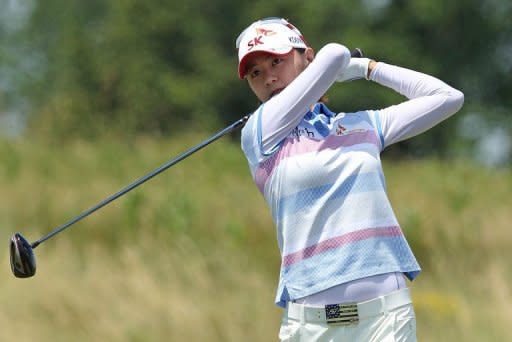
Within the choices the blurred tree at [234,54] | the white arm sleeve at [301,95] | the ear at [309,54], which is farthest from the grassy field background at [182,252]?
the blurred tree at [234,54]

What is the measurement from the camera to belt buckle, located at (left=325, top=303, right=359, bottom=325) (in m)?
2.65

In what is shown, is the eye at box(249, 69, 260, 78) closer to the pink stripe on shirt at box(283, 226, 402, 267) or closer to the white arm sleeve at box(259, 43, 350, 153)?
the white arm sleeve at box(259, 43, 350, 153)

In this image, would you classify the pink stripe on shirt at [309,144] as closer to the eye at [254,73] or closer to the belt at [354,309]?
the eye at [254,73]

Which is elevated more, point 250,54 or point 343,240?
point 250,54

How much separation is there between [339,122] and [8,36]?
139 ft

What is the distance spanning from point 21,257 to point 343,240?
116 centimetres

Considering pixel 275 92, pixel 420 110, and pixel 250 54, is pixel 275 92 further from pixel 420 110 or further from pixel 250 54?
pixel 420 110

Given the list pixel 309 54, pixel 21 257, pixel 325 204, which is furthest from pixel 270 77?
pixel 21 257

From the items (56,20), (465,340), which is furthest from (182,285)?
(56,20)

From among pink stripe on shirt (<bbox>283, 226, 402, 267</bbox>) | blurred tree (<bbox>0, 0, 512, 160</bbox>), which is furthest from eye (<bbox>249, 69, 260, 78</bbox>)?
blurred tree (<bbox>0, 0, 512, 160</bbox>)

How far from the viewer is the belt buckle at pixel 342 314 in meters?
2.65

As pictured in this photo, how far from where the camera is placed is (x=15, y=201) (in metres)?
8.80

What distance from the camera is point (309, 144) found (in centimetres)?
267

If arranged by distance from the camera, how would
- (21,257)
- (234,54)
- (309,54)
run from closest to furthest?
(309,54), (21,257), (234,54)
